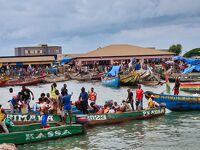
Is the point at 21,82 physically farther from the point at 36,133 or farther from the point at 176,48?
the point at 176,48

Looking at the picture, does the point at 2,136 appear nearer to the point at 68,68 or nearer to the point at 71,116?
the point at 71,116

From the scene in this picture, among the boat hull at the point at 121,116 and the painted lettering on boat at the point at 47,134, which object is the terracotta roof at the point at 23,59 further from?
the painted lettering on boat at the point at 47,134

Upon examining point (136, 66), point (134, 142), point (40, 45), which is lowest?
point (134, 142)

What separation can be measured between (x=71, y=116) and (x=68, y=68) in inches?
2528

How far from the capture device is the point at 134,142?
19.9 meters

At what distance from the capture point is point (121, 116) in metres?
→ 24.4

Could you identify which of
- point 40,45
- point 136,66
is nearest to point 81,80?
point 136,66

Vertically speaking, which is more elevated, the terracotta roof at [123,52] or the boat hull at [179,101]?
the terracotta roof at [123,52]

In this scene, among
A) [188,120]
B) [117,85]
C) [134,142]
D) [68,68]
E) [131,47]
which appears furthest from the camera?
[131,47]

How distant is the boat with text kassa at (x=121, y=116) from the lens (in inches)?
923

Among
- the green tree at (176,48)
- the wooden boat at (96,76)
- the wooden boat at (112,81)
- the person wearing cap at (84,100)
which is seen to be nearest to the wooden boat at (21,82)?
the wooden boat at (96,76)

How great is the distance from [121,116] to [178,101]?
589 centimetres

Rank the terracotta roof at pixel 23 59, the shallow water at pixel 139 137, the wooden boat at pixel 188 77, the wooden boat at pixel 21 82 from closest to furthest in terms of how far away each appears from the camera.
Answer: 1. the shallow water at pixel 139 137
2. the wooden boat at pixel 188 77
3. the wooden boat at pixel 21 82
4. the terracotta roof at pixel 23 59

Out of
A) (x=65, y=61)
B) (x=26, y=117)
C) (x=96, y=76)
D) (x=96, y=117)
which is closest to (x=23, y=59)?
(x=65, y=61)
